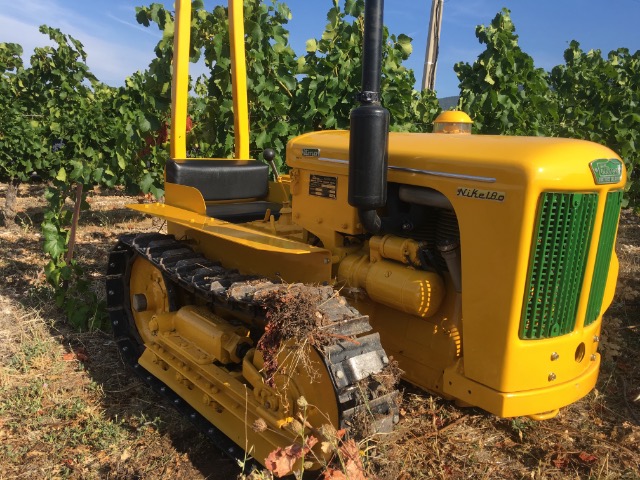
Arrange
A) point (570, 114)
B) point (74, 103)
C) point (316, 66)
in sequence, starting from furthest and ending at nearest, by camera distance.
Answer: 1. point (74, 103)
2. point (570, 114)
3. point (316, 66)

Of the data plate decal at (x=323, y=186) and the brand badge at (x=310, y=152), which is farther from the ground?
the brand badge at (x=310, y=152)

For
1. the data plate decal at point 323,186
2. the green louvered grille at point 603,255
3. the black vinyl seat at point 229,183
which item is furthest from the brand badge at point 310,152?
the green louvered grille at point 603,255

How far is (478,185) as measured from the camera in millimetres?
2314

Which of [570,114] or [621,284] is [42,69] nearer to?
[570,114]

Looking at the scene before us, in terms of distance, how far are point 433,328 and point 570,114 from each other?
7.83 metres

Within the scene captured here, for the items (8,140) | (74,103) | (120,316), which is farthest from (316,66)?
(8,140)

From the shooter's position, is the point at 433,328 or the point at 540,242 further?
the point at 433,328

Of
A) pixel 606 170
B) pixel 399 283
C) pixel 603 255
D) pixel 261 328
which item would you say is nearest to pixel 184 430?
pixel 261 328

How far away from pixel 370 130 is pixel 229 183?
6.87 feet

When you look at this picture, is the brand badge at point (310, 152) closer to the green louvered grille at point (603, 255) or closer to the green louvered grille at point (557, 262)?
the green louvered grille at point (557, 262)

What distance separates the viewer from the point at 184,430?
320 cm

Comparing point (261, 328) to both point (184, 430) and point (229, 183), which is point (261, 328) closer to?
point (184, 430)

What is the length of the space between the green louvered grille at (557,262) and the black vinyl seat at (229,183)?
6.76 feet

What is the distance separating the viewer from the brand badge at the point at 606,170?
7.50 ft
